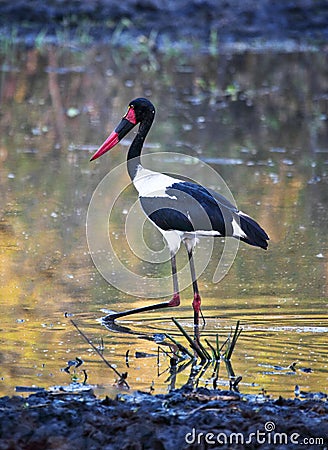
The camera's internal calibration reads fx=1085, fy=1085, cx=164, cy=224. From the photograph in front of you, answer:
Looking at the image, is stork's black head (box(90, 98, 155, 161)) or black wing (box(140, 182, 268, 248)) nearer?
black wing (box(140, 182, 268, 248))

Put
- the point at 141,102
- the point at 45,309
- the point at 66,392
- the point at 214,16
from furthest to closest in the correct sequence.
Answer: the point at 214,16
the point at 141,102
the point at 45,309
the point at 66,392

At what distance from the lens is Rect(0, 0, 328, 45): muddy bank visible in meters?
18.0

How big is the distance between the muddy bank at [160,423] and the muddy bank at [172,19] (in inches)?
558

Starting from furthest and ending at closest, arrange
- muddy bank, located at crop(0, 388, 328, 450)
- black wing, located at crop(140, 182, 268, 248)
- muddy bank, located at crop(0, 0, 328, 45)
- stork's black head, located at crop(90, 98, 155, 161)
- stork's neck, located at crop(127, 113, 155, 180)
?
muddy bank, located at crop(0, 0, 328, 45) < stork's black head, located at crop(90, 98, 155, 161) < stork's neck, located at crop(127, 113, 155, 180) < black wing, located at crop(140, 182, 268, 248) < muddy bank, located at crop(0, 388, 328, 450)

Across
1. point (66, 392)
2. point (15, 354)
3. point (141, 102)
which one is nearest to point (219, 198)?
point (141, 102)

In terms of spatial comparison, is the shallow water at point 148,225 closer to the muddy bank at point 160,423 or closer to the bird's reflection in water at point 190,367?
the bird's reflection in water at point 190,367

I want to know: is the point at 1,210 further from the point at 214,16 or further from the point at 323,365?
the point at 214,16

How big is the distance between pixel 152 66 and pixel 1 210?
26.7ft

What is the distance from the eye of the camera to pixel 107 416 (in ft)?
12.3

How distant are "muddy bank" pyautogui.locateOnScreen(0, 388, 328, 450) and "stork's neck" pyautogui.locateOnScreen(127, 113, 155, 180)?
2.21 meters

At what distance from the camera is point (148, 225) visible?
301 inches

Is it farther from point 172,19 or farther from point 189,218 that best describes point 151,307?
point 172,19

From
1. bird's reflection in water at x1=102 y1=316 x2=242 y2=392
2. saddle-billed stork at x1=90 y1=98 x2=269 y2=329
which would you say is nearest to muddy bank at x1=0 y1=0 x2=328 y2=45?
saddle-billed stork at x1=90 y1=98 x2=269 y2=329

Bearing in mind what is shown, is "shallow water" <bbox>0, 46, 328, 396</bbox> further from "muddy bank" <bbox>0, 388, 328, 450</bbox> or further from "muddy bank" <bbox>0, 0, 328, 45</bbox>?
"muddy bank" <bbox>0, 0, 328, 45</bbox>
